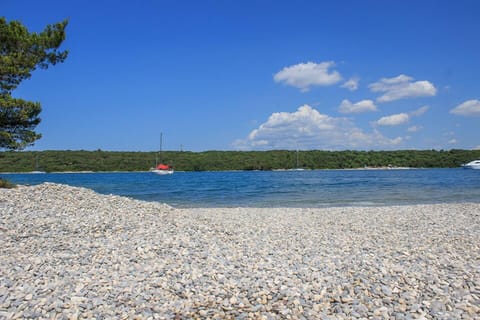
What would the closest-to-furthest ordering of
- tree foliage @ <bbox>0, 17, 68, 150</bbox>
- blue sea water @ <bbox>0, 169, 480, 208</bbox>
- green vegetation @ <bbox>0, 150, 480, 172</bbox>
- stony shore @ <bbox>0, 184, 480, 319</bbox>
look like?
stony shore @ <bbox>0, 184, 480, 319</bbox> < tree foliage @ <bbox>0, 17, 68, 150</bbox> < blue sea water @ <bbox>0, 169, 480, 208</bbox> < green vegetation @ <bbox>0, 150, 480, 172</bbox>

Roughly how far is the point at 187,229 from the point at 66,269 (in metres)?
3.68

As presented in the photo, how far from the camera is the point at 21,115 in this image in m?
18.2

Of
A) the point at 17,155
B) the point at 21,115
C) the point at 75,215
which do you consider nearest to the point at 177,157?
the point at 17,155

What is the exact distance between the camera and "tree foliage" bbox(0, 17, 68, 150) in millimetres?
17531

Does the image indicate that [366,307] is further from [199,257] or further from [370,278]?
[199,257]

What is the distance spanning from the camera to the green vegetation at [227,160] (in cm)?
10069

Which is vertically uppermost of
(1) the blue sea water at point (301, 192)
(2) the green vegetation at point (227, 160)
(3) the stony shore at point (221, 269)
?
(2) the green vegetation at point (227, 160)

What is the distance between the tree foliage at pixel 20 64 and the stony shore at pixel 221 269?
312 inches

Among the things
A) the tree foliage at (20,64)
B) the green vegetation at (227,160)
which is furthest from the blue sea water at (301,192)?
the green vegetation at (227,160)

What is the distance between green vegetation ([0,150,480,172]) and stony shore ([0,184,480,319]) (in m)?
93.9

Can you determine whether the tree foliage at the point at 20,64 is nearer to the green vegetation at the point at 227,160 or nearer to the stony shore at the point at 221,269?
the stony shore at the point at 221,269

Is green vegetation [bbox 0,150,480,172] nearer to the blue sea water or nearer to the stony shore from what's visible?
the blue sea water

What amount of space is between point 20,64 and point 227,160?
9304cm

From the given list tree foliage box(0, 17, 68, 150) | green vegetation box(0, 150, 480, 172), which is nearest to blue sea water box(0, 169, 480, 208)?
tree foliage box(0, 17, 68, 150)
